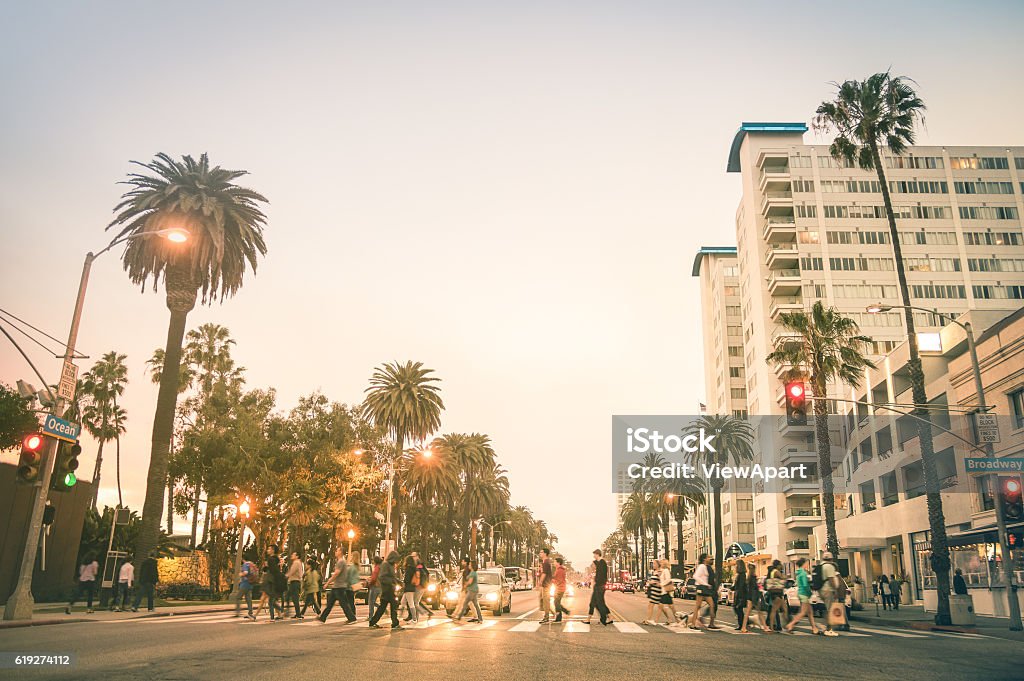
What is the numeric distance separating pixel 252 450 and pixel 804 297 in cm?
6394

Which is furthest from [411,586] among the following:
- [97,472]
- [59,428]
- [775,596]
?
[97,472]

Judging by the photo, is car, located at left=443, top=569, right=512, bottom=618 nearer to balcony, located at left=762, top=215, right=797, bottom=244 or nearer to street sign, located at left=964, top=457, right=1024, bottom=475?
street sign, located at left=964, top=457, right=1024, bottom=475

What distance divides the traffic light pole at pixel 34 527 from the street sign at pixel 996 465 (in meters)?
25.8

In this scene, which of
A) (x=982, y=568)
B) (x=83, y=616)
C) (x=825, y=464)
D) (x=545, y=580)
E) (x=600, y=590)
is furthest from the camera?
(x=825, y=464)

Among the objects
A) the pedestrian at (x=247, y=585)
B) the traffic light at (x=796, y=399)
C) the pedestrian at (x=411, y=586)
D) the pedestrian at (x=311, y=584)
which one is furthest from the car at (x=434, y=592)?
the traffic light at (x=796, y=399)

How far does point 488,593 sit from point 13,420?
24.7 metres

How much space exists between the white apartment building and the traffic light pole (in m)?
70.7

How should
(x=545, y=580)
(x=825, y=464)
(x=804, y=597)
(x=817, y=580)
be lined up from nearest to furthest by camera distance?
(x=804, y=597)
(x=817, y=580)
(x=545, y=580)
(x=825, y=464)

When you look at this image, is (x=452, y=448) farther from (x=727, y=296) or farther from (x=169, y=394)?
(x=727, y=296)

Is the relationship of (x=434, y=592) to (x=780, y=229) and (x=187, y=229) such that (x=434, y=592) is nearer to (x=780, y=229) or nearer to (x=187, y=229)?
(x=187, y=229)

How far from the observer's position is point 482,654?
12.2 metres

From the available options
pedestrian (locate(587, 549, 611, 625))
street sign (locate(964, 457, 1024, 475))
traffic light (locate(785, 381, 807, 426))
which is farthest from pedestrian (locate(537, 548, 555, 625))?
street sign (locate(964, 457, 1024, 475))

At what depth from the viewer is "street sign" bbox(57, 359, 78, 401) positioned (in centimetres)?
2016

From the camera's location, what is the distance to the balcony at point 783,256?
84875mm
